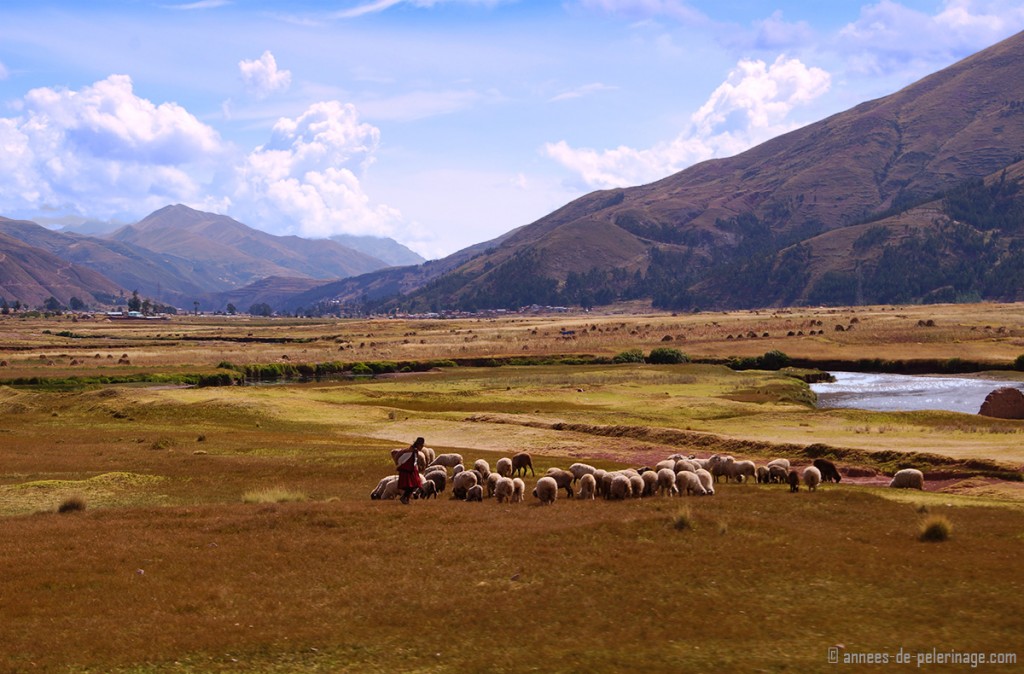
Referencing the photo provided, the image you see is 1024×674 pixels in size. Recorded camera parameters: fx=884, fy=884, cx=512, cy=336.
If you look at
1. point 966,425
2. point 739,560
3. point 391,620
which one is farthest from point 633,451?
point 391,620

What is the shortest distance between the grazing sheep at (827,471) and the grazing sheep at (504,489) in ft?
39.6

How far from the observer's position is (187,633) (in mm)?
16453

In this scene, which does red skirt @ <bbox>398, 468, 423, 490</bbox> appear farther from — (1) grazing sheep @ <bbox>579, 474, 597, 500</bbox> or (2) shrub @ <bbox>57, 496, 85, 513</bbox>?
(2) shrub @ <bbox>57, 496, 85, 513</bbox>

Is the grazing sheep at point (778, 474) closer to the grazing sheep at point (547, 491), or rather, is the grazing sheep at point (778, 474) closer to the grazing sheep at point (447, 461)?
the grazing sheep at point (547, 491)

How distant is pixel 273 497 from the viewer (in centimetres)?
2989

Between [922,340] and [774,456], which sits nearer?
[774,456]

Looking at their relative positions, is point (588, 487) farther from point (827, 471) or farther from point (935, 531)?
point (935, 531)

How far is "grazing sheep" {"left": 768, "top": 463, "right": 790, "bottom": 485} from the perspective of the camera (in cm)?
3303

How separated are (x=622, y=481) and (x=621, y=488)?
0.77 feet

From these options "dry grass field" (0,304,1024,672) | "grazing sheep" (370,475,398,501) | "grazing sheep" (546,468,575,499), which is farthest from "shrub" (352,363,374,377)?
"grazing sheep" (546,468,575,499)

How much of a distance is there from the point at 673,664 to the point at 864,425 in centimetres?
4228

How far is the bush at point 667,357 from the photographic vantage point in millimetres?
Answer: 107688

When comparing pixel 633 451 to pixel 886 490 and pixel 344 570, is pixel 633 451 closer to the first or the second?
pixel 886 490

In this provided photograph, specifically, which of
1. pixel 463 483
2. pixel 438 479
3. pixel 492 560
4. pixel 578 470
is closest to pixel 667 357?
pixel 578 470
